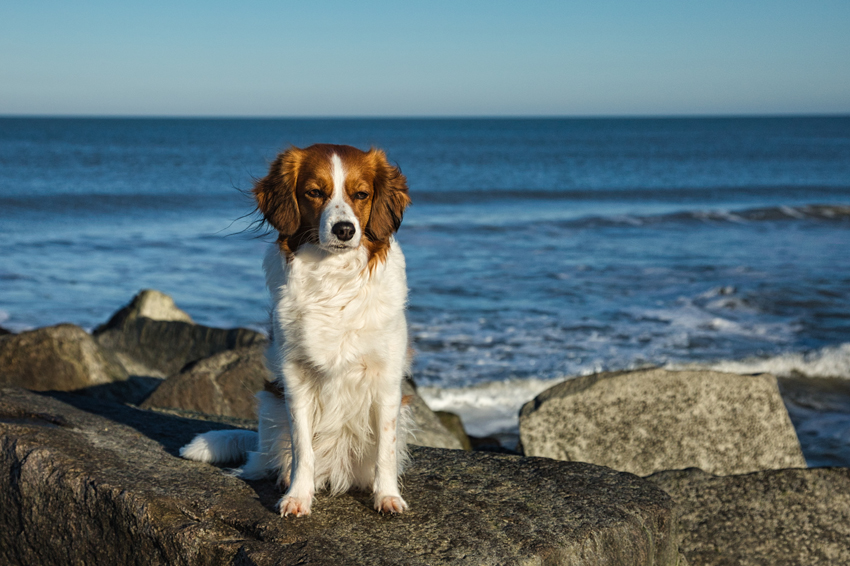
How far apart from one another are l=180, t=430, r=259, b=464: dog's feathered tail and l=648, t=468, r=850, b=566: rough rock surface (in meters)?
2.55

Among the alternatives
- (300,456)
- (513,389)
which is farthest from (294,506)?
(513,389)

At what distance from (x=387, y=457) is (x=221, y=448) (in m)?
1.01

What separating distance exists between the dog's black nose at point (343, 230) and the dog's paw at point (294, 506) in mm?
1190

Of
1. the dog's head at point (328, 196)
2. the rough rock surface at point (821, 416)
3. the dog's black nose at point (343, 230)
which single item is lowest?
the rough rock surface at point (821, 416)

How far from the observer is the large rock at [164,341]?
7707 mm

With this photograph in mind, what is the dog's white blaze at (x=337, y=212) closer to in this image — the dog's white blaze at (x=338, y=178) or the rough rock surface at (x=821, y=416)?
the dog's white blaze at (x=338, y=178)

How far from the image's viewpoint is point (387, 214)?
11.1 feet

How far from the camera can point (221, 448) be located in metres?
3.92

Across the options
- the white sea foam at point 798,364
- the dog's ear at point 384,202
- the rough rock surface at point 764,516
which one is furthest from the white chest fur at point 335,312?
the white sea foam at point 798,364

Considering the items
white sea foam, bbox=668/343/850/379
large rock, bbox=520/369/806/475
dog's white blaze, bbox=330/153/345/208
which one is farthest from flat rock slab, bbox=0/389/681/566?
white sea foam, bbox=668/343/850/379

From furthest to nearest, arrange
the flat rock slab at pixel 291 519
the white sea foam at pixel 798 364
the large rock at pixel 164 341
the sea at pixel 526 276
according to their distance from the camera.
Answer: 1. the sea at pixel 526 276
2. the white sea foam at pixel 798 364
3. the large rock at pixel 164 341
4. the flat rock slab at pixel 291 519

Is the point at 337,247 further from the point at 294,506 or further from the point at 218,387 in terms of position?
the point at 218,387

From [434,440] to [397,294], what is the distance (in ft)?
8.69

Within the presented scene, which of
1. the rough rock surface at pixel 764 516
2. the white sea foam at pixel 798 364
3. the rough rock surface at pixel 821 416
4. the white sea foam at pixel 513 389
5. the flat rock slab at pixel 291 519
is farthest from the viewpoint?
the white sea foam at pixel 798 364
